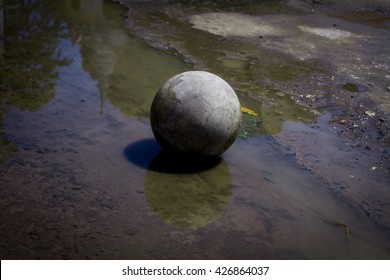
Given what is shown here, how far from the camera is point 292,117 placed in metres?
7.21

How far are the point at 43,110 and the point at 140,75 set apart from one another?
2071mm

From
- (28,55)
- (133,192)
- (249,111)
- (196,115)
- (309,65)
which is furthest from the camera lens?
(309,65)

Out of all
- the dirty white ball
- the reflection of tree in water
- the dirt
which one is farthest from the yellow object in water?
the reflection of tree in water

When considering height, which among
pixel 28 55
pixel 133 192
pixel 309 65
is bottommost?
pixel 28 55

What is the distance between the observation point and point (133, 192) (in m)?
5.09

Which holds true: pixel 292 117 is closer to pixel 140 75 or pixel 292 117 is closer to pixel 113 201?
pixel 140 75

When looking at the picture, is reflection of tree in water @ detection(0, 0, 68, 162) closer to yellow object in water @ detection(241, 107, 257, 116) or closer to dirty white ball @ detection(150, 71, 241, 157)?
dirty white ball @ detection(150, 71, 241, 157)

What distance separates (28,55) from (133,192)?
16.0 feet

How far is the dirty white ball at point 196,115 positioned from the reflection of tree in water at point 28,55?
1928 mm

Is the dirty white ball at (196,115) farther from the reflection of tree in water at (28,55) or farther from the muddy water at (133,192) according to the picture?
the reflection of tree in water at (28,55)

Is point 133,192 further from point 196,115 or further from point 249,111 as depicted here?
point 249,111

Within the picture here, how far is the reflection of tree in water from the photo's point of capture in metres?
7.00

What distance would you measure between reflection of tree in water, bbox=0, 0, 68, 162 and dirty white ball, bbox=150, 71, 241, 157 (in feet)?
6.33

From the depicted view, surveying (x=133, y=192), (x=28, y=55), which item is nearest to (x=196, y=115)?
(x=133, y=192)
